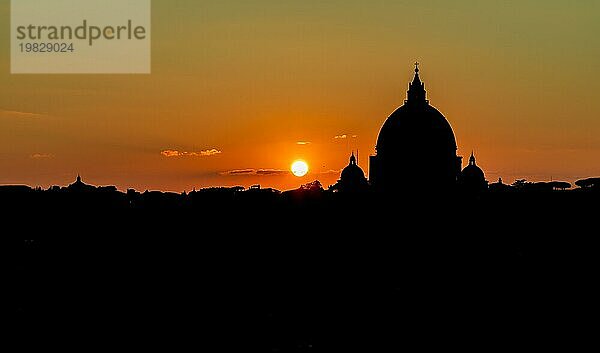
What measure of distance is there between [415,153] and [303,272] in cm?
2056

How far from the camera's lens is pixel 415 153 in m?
86.2

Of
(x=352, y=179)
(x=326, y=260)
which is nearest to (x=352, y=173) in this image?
(x=352, y=179)

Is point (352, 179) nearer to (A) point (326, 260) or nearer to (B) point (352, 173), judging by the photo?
(B) point (352, 173)

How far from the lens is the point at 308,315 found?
48.4 metres

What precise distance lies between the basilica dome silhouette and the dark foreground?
1583mm

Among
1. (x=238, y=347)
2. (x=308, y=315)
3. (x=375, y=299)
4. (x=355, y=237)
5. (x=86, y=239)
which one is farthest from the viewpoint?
(x=86, y=239)

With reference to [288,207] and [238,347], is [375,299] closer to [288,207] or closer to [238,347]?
[238,347]

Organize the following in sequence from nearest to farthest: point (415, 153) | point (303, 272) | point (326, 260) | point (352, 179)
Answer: point (303, 272)
point (326, 260)
point (415, 153)
point (352, 179)

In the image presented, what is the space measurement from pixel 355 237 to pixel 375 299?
34.4 m

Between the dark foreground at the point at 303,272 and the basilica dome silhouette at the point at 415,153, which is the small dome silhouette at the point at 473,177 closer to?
the dark foreground at the point at 303,272

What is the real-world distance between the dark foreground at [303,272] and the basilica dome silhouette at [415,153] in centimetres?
158

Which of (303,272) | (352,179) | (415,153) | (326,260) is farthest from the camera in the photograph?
(352,179)

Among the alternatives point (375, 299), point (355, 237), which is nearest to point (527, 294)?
point (375, 299)

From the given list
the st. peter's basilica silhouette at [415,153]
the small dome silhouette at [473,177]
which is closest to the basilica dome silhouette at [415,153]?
the st. peter's basilica silhouette at [415,153]
